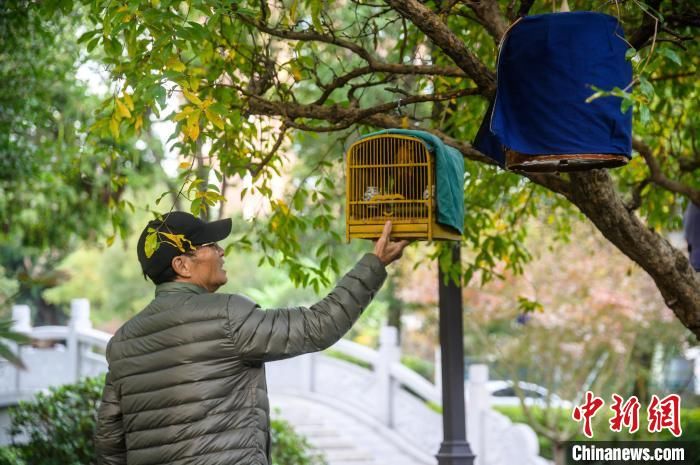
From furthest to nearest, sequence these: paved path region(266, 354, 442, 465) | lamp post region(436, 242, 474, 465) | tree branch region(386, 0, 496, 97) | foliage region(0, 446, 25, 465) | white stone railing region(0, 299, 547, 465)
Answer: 1. paved path region(266, 354, 442, 465)
2. white stone railing region(0, 299, 547, 465)
3. foliage region(0, 446, 25, 465)
4. lamp post region(436, 242, 474, 465)
5. tree branch region(386, 0, 496, 97)

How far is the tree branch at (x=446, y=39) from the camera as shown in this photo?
404 cm

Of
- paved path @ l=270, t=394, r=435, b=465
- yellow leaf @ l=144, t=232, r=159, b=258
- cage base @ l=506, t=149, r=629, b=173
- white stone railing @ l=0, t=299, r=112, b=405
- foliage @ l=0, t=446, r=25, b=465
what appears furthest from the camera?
white stone railing @ l=0, t=299, r=112, b=405

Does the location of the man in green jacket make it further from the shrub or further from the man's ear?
the shrub

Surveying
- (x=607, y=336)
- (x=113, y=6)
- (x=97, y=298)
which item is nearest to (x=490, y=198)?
(x=113, y=6)

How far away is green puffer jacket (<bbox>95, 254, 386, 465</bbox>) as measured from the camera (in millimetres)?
3166

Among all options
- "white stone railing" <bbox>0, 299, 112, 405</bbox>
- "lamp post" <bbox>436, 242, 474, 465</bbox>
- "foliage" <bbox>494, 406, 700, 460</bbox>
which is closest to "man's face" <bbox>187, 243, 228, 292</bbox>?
"lamp post" <bbox>436, 242, 474, 465</bbox>

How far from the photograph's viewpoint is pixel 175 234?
11.2 feet

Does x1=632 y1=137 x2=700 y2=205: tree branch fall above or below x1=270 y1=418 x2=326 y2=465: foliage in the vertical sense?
above

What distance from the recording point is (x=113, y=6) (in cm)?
378

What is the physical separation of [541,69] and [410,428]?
9.58 m

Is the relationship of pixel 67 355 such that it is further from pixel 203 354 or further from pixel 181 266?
pixel 203 354

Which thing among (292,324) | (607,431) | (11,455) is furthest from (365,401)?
(292,324)

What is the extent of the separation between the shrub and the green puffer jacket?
496cm

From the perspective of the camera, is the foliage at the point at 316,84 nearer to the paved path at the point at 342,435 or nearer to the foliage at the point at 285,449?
the foliage at the point at 285,449
